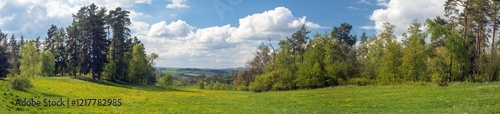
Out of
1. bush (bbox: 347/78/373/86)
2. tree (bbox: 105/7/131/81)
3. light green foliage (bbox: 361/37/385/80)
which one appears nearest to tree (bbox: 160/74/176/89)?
tree (bbox: 105/7/131/81)

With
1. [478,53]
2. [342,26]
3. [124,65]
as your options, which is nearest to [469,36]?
[478,53]

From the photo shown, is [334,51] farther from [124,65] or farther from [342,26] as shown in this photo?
[124,65]

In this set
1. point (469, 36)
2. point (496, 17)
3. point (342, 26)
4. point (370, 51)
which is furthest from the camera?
point (342, 26)

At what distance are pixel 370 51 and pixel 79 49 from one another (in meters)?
57.8

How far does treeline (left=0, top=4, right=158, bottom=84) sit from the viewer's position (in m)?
71.6

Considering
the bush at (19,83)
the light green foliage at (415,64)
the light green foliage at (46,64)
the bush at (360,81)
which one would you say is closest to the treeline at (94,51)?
the light green foliage at (46,64)

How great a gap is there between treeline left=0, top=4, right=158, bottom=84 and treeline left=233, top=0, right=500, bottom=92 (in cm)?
2434

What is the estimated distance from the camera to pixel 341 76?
67.5m

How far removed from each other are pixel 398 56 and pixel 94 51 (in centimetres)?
5306

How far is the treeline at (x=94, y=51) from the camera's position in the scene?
235 ft

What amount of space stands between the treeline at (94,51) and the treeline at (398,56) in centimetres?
2434

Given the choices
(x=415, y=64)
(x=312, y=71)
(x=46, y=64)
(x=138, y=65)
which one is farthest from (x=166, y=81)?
(x=415, y=64)

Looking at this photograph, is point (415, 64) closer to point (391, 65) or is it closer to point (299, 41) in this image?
point (391, 65)

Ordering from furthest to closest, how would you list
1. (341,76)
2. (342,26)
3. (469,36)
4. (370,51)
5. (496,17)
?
1. (342,26)
2. (370,51)
3. (341,76)
4. (469,36)
5. (496,17)
